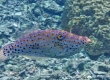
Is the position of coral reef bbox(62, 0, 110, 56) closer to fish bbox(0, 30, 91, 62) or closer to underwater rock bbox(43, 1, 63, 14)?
underwater rock bbox(43, 1, 63, 14)

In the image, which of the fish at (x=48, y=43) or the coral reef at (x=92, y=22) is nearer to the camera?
the fish at (x=48, y=43)

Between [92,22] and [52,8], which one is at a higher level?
[52,8]

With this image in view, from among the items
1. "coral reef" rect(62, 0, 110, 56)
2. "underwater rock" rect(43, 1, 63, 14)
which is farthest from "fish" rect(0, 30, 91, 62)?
"underwater rock" rect(43, 1, 63, 14)

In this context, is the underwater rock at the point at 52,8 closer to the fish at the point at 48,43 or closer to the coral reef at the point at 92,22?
the coral reef at the point at 92,22

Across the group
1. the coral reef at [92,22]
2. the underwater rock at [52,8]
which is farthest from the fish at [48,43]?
the underwater rock at [52,8]

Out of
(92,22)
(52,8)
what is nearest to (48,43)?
(92,22)

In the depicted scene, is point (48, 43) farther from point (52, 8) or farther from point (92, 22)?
point (52, 8)
